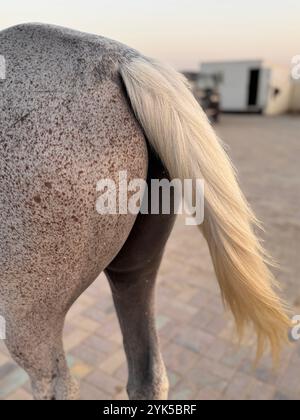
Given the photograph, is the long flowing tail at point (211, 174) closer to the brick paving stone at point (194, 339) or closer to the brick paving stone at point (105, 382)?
the brick paving stone at point (105, 382)

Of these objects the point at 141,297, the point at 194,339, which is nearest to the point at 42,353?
the point at 141,297

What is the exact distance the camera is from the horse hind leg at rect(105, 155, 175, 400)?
0.96 metres

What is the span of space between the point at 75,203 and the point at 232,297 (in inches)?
19.2

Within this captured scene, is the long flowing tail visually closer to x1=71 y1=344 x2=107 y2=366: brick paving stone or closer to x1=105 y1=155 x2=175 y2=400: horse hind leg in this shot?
x1=105 y1=155 x2=175 y2=400: horse hind leg

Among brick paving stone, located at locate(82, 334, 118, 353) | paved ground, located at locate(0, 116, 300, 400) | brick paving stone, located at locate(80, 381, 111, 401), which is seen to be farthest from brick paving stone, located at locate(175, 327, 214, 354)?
brick paving stone, located at locate(80, 381, 111, 401)

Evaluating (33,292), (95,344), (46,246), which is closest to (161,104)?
(46,246)

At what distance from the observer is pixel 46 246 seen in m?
0.75

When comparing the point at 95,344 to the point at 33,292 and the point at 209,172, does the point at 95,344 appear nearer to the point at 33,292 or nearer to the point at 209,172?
the point at 33,292

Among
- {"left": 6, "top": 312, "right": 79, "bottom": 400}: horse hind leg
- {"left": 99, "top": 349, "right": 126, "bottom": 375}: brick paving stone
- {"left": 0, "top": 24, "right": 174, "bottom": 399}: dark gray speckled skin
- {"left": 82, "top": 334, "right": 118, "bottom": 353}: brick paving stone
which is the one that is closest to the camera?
{"left": 0, "top": 24, "right": 174, "bottom": 399}: dark gray speckled skin

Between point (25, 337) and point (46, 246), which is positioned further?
point (25, 337)

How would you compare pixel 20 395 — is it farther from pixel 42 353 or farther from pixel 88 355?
pixel 42 353

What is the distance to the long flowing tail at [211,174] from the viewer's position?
763mm

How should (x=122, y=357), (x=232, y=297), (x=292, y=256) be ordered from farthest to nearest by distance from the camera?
(x=292, y=256), (x=122, y=357), (x=232, y=297)

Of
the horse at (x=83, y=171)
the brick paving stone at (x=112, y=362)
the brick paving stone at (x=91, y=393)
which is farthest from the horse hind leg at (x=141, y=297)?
the brick paving stone at (x=112, y=362)
